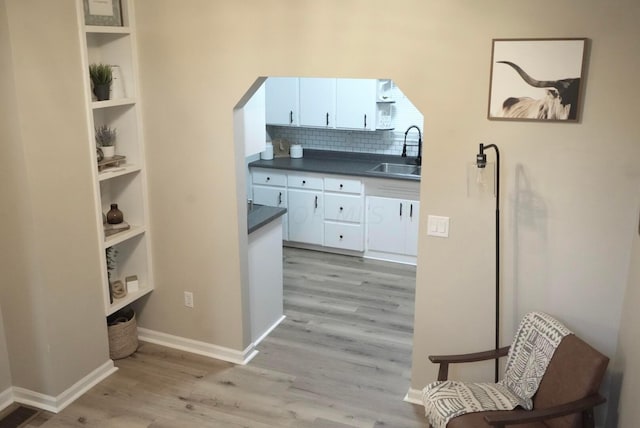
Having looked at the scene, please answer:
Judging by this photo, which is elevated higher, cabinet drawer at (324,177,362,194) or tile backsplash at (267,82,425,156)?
tile backsplash at (267,82,425,156)

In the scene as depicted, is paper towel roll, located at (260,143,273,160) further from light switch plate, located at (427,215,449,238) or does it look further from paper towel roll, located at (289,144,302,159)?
light switch plate, located at (427,215,449,238)

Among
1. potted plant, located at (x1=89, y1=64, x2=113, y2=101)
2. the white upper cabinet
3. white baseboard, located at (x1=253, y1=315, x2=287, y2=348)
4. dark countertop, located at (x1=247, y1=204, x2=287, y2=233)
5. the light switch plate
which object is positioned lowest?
white baseboard, located at (x1=253, y1=315, x2=287, y2=348)

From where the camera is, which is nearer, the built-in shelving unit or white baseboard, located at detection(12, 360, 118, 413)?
white baseboard, located at detection(12, 360, 118, 413)

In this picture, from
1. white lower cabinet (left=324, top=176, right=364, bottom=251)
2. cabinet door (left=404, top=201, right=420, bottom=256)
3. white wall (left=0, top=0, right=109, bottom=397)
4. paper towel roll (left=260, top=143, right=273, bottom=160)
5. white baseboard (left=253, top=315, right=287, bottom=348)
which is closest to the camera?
white wall (left=0, top=0, right=109, bottom=397)

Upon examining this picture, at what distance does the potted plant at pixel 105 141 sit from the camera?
3.66 meters

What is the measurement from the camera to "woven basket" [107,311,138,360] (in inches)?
153

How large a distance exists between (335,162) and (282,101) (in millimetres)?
836

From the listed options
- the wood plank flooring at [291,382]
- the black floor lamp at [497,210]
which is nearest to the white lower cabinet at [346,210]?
the wood plank flooring at [291,382]

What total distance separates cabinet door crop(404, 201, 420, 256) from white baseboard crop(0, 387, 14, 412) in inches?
136

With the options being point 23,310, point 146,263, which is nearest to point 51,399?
point 23,310

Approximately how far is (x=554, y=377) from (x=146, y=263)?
2630 mm

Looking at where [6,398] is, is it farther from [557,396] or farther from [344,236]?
[344,236]

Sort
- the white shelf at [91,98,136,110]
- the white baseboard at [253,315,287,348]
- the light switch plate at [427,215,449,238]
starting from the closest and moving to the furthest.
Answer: the light switch plate at [427,215,449,238] → the white shelf at [91,98,136,110] → the white baseboard at [253,315,287,348]

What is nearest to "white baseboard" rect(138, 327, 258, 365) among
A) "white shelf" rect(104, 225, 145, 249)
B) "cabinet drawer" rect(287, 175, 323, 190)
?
"white shelf" rect(104, 225, 145, 249)
